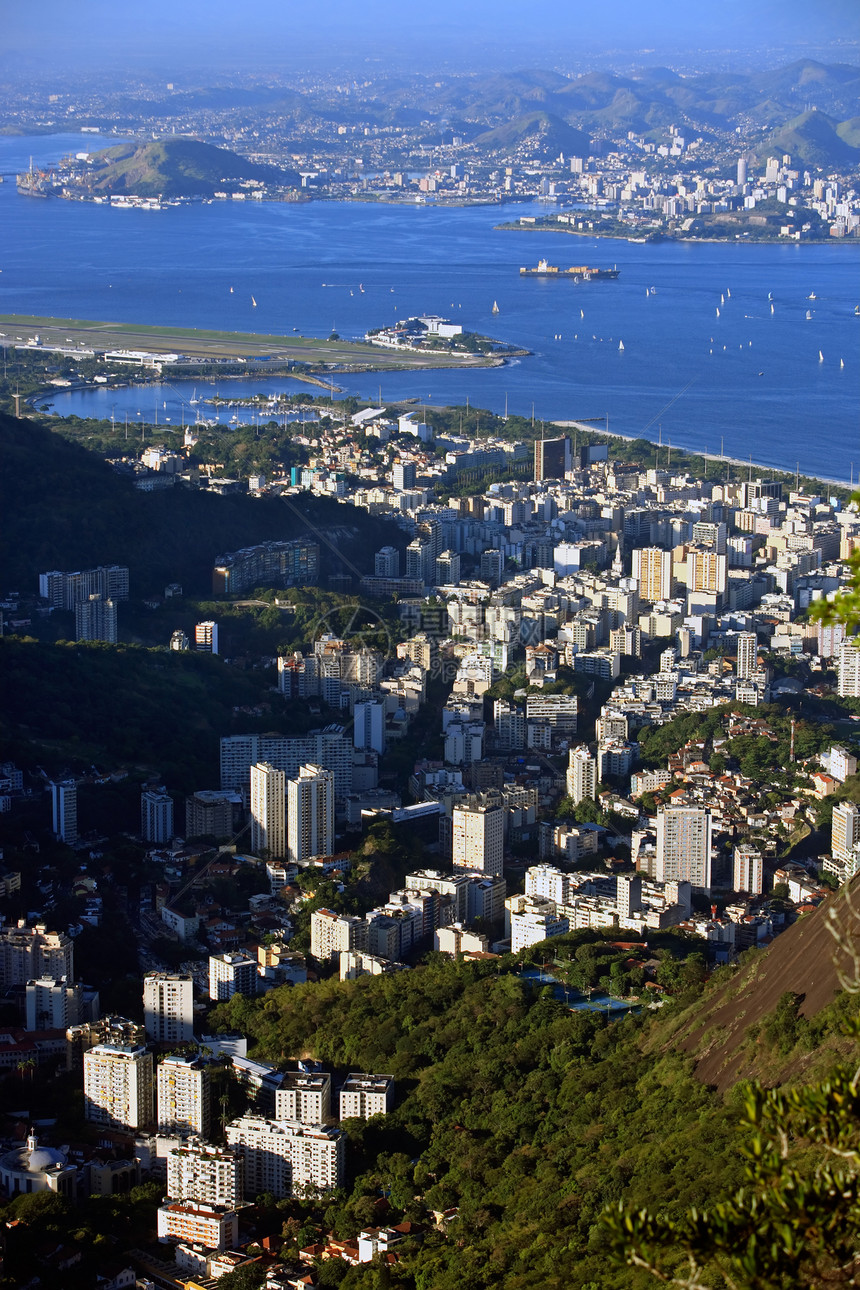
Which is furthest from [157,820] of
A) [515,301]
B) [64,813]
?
[515,301]

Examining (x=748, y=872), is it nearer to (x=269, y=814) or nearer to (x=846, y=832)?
(x=846, y=832)

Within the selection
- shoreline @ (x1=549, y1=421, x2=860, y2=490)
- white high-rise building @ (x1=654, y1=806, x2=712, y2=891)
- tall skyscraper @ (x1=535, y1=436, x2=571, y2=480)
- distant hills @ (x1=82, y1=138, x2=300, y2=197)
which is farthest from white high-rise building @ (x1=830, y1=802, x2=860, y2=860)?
distant hills @ (x1=82, y1=138, x2=300, y2=197)

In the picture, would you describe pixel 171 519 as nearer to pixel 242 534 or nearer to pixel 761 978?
pixel 242 534

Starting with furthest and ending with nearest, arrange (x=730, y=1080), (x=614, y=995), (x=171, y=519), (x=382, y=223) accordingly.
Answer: (x=382, y=223) < (x=171, y=519) < (x=614, y=995) < (x=730, y=1080)

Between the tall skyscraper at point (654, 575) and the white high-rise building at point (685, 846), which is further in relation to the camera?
the tall skyscraper at point (654, 575)

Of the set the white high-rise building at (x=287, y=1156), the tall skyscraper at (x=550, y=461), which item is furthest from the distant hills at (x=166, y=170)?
the white high-rise building at (x=287, y=1156)

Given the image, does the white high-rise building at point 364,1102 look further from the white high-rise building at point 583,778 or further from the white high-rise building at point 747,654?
the white high-rise building at point 747,654

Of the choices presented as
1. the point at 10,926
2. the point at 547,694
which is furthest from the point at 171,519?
the point at 10,926
